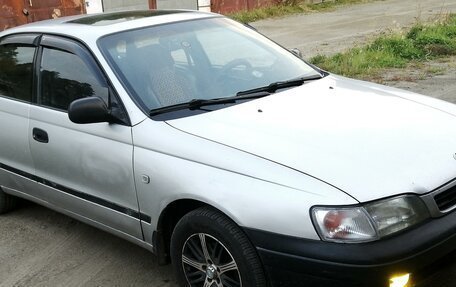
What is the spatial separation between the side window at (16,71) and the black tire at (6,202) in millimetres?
884

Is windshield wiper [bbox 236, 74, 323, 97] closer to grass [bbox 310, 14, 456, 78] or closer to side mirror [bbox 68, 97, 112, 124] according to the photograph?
side mirror [bbox 68, 97, 112, 124]

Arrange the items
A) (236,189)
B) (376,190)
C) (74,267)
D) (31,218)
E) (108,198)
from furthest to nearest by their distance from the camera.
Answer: (31,218), (74,267), (108,198), (236,189), (376,190)

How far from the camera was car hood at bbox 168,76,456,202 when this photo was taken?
2553 mm

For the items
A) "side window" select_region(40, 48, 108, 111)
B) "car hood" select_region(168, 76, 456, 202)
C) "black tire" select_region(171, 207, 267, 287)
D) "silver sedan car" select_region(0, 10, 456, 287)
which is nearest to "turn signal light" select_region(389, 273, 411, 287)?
"silver sedan car" select_region(0, 10, 456, 287)

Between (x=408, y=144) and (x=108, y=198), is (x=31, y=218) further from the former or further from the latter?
(x=408, y=144)

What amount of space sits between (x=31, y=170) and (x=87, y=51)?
1013 millimetres

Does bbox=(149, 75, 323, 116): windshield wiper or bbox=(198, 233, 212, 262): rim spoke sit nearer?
bbox=(198, 233, 212, 262): rim spoke

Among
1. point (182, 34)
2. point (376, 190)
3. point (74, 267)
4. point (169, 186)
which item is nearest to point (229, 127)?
point (169, 186)

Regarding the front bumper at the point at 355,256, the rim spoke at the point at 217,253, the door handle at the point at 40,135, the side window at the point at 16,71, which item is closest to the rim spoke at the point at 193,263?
the rim spoke at the point at 217,253

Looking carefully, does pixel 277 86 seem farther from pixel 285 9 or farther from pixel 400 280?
pixel 285 9

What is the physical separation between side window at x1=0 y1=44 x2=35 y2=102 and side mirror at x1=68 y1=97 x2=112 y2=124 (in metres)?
0.98

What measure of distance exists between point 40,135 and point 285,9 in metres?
17.3

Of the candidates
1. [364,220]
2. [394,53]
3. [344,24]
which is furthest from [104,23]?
[344,24]

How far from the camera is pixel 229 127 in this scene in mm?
3014
